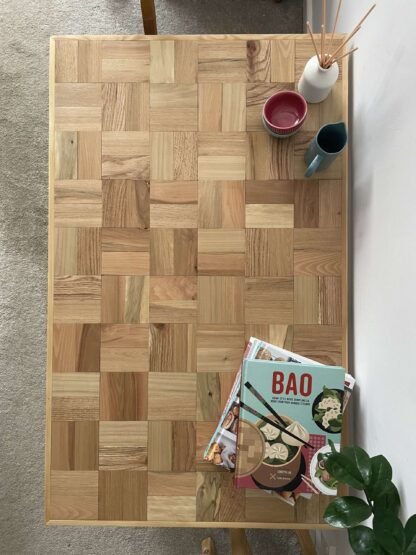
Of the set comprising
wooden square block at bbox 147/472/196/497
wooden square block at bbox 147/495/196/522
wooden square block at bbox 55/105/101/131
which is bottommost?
wooden square block at bbox 147/495/196/522

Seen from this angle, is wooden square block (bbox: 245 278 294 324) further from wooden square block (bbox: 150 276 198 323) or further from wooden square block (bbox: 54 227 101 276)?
wooden square block (bbox: 54 227 101 276)

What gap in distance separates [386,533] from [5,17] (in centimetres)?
212

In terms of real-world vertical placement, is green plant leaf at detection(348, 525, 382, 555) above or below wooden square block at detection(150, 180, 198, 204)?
below

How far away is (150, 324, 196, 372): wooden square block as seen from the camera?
1148 mm

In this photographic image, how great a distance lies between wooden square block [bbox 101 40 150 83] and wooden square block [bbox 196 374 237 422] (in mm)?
800

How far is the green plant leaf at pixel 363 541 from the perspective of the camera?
77 cm

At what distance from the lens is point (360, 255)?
115 centimetres

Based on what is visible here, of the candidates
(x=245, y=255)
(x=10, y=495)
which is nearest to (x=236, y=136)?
(x=245, y=255)

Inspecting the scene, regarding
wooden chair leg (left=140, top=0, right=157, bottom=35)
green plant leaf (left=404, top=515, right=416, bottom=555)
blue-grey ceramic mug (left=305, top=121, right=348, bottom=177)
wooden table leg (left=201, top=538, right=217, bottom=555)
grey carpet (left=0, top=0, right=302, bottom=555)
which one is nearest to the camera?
green plant leaf (left=404, top=515, right=416, bottom=555)

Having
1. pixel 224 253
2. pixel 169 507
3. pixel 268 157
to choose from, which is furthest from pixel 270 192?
pixel 169 507

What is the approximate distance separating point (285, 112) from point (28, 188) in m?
1.11

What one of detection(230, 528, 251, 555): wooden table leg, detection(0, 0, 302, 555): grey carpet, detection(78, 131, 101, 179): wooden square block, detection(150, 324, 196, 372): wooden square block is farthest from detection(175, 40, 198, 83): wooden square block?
detection(230, 528, 251, 555): wooden table leg

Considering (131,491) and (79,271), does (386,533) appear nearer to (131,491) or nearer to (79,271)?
(131,491)

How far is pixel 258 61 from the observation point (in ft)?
3.76
